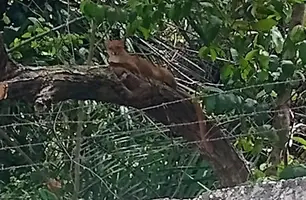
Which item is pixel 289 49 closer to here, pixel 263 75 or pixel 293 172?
pixel 263 75

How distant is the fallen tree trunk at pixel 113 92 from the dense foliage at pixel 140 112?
2.0 inches

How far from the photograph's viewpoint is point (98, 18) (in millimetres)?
1387

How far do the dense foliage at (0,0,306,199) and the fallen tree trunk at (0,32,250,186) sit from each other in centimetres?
5

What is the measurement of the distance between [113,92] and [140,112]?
195 mm

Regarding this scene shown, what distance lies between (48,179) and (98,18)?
0.85m

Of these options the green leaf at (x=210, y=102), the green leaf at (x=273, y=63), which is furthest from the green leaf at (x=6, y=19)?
the green leaf at (x=273, y=63)

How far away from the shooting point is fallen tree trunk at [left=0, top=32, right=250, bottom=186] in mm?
1570

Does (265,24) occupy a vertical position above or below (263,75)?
above

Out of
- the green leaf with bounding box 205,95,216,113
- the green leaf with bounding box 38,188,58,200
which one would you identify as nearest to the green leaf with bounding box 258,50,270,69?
the green leaf with bounding box 205,95,216,113

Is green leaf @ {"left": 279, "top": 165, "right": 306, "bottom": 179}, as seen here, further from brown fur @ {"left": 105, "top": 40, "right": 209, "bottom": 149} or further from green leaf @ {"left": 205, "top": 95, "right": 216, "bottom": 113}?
brown fur @ {"left": 105, "top": 40, "right": 209, "bottom": 149}

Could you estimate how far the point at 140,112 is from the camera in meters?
1.80

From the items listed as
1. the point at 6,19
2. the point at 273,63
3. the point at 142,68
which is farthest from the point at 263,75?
the point at 6,19

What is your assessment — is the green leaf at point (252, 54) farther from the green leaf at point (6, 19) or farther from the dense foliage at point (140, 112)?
the green leaf at point (6, 19)

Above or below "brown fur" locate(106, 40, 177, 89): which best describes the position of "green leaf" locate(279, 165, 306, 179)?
below
